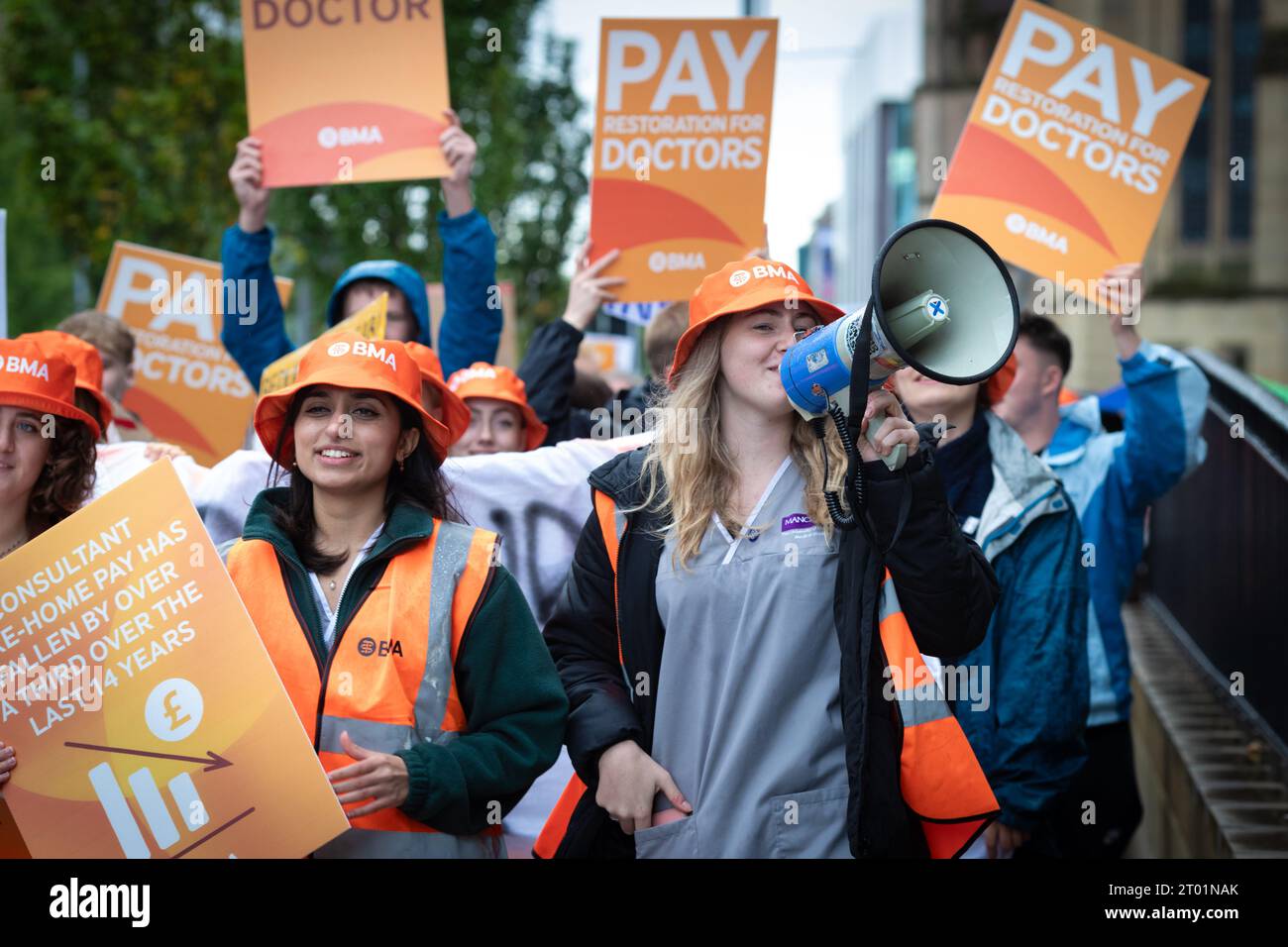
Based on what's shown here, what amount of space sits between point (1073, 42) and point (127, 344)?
3.53 meters

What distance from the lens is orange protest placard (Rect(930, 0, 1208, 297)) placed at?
5.17 metres

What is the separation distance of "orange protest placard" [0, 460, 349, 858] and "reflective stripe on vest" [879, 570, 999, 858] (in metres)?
1.13

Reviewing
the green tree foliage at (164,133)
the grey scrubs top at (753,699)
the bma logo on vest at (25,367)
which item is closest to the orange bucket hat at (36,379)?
the bma logo on vest at (25,367)

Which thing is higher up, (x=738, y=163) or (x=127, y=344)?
(x=738, y=163)

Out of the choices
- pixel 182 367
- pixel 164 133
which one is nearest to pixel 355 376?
pixel 182 367

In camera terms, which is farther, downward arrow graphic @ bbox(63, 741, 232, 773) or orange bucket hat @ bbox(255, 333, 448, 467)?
orange bucket hat @ bbox(255, 333, 448, 467)

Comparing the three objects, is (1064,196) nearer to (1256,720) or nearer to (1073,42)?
(1073,42)

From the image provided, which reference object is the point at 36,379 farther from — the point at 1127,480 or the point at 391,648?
the point at 1127,480

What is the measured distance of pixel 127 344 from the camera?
5.54 metres

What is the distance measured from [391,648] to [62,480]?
1.09 meters

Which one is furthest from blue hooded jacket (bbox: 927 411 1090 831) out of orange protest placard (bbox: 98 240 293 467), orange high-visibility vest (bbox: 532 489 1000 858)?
orange protest placard (bbox: 98 240 293 467)

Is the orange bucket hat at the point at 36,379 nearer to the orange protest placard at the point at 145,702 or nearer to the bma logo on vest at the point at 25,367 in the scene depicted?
the bma logo on vest at the point at 25,367

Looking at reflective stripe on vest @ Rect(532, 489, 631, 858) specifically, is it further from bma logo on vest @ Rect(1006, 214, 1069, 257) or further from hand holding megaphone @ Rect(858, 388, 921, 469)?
bma logo on vest @ Rect(1006, 214, 1069, 257)

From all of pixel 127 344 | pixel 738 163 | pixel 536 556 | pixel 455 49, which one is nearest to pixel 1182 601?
pixel 738 163
